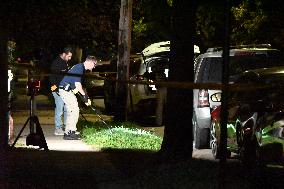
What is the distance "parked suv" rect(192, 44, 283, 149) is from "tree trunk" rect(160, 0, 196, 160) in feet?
9.82

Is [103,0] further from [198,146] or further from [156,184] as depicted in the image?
[156,184]

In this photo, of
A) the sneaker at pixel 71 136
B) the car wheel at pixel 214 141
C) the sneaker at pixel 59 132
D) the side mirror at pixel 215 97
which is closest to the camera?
the car wheel at pixel 214 141

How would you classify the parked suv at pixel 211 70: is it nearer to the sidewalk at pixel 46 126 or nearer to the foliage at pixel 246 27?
the sidewalk at pixel 46 126

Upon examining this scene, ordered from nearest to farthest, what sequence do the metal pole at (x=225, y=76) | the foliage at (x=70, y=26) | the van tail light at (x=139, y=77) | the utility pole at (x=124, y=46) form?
the metal pole at (x=225, y=76)
the utility pole at (x=124, y=46)
the van tail light at (x=139, y=77)
the foliage at (x=70, y=26)

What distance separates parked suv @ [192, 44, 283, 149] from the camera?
1359 cm

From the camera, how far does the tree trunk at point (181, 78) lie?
10344 millimetres

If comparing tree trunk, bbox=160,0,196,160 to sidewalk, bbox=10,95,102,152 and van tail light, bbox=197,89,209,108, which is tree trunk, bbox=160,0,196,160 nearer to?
sidewalk, bbox=10,95,102,152

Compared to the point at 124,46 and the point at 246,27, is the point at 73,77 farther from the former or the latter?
the point at 246,27

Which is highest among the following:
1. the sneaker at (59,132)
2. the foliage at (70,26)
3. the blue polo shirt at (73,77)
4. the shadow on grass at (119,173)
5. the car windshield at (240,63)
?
the foliage at (70,26)

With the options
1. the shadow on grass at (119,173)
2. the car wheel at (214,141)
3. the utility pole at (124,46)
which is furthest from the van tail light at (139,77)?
the shadow on grass at (119,173)

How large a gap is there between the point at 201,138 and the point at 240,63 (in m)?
1.50

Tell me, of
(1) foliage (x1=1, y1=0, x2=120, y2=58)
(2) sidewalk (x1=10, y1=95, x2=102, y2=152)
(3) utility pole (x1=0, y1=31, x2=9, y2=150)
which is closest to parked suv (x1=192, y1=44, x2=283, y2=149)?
(2) sidewalk (x1=10, y1=95, x2=102, y2=152)

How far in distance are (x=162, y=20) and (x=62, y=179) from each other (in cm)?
321

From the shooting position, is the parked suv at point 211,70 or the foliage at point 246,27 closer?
the parked suv at point 211,70
